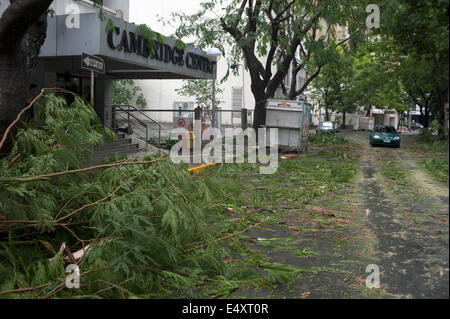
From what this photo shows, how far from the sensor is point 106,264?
12.7 feet

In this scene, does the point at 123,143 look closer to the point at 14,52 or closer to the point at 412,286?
the point at 14,52

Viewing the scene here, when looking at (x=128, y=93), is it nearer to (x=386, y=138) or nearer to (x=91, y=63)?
(x=386, y=138)

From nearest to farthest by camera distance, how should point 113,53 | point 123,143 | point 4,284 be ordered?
point 4,284, point 113,53, point 123,143

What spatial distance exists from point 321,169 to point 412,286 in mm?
12075

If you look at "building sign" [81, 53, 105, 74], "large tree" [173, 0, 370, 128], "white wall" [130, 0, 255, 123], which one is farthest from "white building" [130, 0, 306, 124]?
"building sign" [81, 53, 105, 74]

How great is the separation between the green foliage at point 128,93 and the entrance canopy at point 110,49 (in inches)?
631

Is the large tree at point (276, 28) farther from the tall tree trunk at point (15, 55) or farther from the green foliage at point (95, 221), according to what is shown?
the green foliage at point (95, 221)

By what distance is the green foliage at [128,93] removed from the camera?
36.2m

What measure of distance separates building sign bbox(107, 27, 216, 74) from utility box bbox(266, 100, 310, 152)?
364cm

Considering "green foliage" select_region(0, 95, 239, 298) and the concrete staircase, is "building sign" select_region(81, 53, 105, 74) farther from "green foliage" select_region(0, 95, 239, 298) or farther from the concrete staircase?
the concrete staircase
